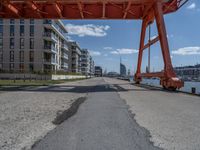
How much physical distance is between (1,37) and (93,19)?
137ft

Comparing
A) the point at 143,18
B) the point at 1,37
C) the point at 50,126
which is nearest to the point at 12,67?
the point at 1,37

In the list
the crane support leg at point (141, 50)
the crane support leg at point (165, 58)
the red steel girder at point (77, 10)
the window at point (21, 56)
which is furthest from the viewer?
the window at point (21, 56)

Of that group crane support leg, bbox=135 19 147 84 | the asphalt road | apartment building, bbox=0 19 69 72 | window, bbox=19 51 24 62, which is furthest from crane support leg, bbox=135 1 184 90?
window, bbox=19 51 24 62

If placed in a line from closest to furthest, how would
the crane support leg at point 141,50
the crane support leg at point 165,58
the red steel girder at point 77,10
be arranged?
1. the crane support leg at point 165,58
2. the red steel girder at point 77,10
3. the crane support leg at point 141,50

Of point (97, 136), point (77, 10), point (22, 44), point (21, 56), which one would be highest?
point (22, 44)

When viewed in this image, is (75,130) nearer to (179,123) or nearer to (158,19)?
(179,123)

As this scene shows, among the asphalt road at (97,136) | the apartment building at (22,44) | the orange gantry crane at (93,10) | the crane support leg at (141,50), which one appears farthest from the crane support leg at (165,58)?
the apartment building at (22,44)

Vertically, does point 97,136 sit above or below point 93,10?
below

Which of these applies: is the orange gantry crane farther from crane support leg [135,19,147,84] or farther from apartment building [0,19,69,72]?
apartment building [0,19,69,72]

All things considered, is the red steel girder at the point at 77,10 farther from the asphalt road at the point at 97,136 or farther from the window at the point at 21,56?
the window at the point at 21,56

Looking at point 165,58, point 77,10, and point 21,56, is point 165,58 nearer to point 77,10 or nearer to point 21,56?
point 77,10

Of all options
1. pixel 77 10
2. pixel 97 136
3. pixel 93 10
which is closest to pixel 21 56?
pixel 77 10

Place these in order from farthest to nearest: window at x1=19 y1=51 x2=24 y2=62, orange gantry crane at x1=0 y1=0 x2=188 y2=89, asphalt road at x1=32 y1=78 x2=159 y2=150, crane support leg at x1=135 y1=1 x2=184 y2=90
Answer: window at x1=19 y1=51 x2=24 y2=62
orange gantry crane at x1=0 y1=0 x2=188 y2=89
crane support leg at x1=135 y1=1 x2=184 y2=90
asphalt road at x1=32 y1=78 x2=159 y2=150

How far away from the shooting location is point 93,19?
27938 millimetres
